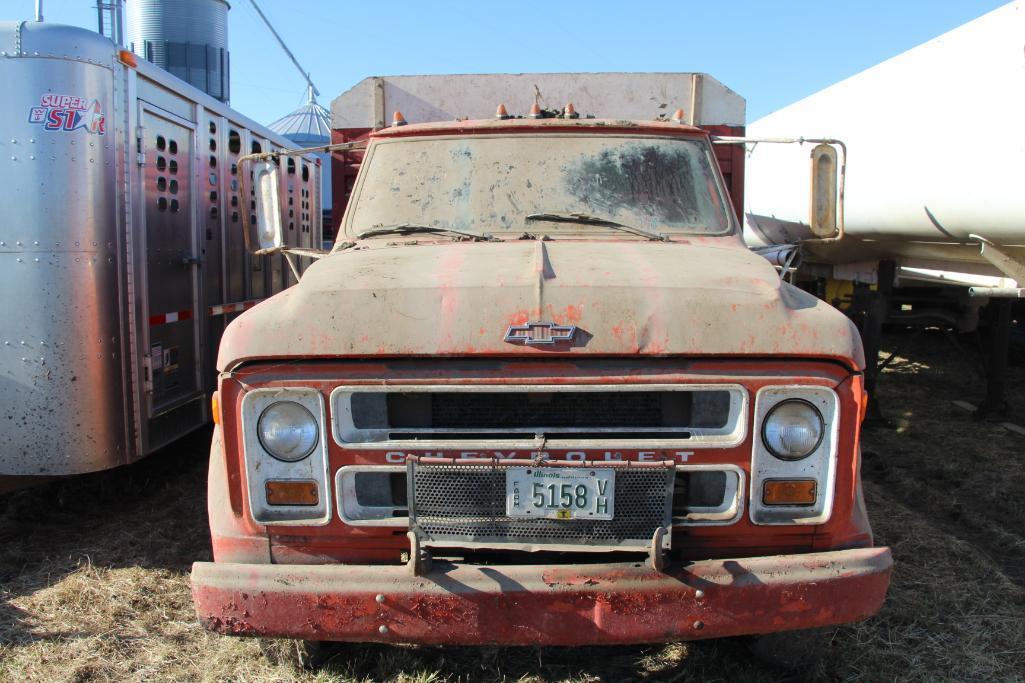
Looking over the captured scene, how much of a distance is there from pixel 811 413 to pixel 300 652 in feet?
7.45

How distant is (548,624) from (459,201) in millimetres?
2192

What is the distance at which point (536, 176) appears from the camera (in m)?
4.22

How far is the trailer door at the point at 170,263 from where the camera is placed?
17.3ft

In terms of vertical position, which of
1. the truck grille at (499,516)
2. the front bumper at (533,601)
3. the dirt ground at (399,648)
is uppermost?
the truck grille at (499,516)

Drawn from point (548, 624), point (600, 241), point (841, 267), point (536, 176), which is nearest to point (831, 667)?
point (548, 624)

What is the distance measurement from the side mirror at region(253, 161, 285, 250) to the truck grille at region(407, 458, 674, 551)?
1872 mm

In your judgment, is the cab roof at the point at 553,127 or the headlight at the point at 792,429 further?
the cab roof at the point at 553,127

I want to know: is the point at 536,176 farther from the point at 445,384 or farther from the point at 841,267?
the point at 841,267

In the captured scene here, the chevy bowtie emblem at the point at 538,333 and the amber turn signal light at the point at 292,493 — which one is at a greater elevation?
the chevy bowtie emblem at the point at 538,333

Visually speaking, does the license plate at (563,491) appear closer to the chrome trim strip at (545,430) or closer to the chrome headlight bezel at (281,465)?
the chrome trim strip at (545,430)

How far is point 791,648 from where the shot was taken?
3.26 metres

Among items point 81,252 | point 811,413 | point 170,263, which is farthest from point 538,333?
point 170,263

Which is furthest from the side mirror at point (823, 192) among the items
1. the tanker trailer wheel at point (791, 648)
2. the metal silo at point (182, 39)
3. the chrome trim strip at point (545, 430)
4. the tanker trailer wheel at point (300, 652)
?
the metal silo at point (182, 39)

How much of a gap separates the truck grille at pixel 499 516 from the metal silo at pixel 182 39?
12.3 m
